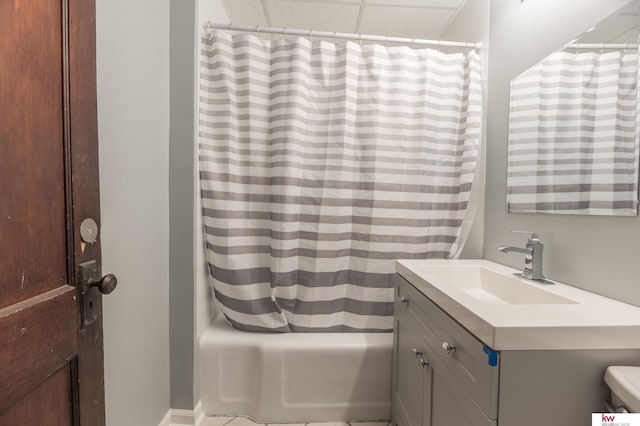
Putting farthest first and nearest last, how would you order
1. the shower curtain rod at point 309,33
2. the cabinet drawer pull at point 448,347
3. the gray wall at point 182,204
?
1. the shower curtain rod at point 309,33
2. the gray wall at point 182,204
3. the cabinet drawer pull at point 448,347

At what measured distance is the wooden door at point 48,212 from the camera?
1.60ft

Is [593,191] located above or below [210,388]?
above

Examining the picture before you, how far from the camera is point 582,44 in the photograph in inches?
40.3

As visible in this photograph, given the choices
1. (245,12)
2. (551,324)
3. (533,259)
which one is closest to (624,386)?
(551,324)

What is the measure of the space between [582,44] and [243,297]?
1.77 metres

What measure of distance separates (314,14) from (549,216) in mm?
1669

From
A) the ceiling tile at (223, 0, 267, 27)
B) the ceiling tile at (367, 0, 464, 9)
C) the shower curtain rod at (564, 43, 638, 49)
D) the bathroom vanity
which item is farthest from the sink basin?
the ceiling tile at (223, 0, 267, 27)

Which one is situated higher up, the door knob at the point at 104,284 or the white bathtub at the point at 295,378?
the door knob at the point at 104,284

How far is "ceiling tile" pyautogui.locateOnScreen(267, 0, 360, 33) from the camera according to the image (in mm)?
1663

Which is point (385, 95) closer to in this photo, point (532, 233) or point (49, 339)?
point (532, 233)

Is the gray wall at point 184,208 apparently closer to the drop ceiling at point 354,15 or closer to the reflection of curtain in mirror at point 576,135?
the drop ceiling at point 354,15

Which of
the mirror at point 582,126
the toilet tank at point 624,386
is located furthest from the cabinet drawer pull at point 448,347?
the mirror at point 582,126

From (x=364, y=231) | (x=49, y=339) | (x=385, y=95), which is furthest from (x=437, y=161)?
(x=49, y=339)

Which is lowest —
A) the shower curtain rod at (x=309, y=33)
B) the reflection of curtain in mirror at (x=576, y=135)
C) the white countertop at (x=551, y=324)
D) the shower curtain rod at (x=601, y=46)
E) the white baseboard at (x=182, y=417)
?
the white baseboard at (x=182, y=417)
